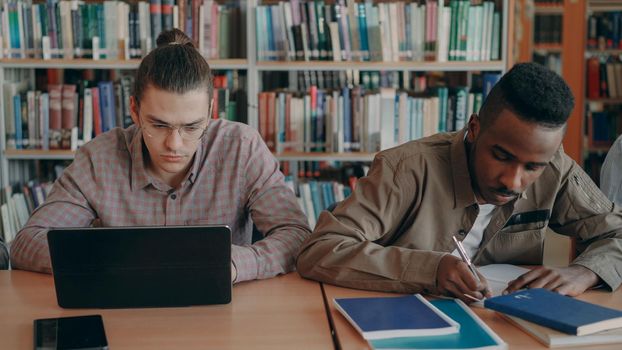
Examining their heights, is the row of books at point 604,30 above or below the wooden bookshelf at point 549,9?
below

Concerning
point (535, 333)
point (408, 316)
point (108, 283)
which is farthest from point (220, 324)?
point (535, 333)

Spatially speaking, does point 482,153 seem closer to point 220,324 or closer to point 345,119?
point 220,324

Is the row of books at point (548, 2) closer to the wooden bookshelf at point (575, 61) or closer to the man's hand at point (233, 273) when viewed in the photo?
the wooden bookshelf at point (575, 61)

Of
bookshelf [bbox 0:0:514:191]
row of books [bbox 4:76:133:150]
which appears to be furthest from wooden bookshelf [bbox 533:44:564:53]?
row of books [bbox 4:76:133:150]

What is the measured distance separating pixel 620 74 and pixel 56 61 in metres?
4.43

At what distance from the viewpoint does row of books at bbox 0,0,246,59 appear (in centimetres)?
349

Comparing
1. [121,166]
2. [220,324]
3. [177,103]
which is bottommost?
[220,324]

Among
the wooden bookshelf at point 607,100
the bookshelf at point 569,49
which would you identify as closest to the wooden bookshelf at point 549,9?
the bookshelf at point 569,49

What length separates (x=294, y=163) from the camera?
3693mm

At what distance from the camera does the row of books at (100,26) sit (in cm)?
349

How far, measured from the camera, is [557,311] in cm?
141

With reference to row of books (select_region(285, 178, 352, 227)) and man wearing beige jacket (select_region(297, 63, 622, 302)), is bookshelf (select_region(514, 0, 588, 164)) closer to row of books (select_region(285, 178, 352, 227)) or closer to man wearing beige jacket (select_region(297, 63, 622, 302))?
row of books (select_region(285, 178, 352, 227))

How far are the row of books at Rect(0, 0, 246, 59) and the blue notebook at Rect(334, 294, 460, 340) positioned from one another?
7.34 feet

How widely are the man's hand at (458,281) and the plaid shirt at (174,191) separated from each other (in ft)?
1.48
